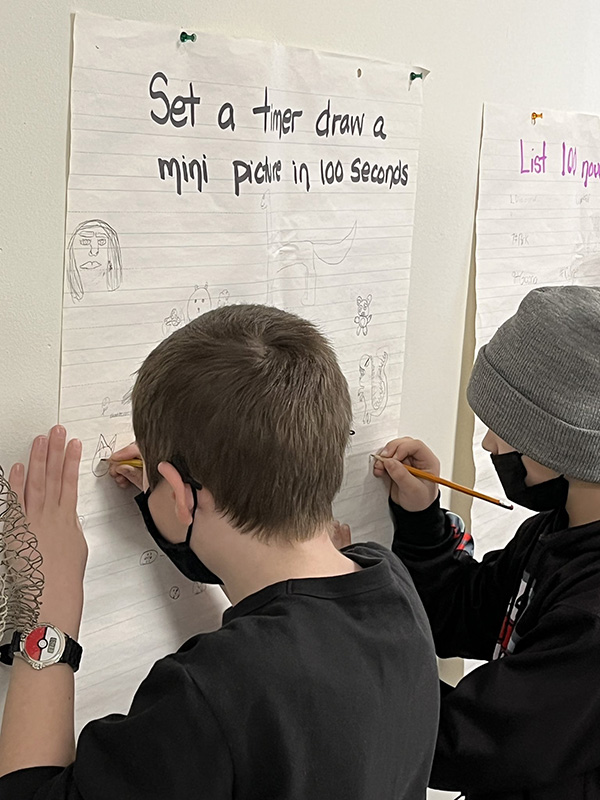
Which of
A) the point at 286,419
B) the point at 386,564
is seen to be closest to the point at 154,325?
the point at 286,419

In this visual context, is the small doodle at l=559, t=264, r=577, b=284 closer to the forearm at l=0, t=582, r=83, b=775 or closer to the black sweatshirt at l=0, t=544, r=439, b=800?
the black sweatshirt at l=0, t=544, r=439, b=800

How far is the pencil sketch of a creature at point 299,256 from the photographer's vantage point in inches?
39.9

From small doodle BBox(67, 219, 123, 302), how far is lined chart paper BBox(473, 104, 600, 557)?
621mm

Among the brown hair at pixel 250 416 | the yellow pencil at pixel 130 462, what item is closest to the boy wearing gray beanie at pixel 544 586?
the brown hair at pixel 250 416

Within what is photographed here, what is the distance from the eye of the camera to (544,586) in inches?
40.6

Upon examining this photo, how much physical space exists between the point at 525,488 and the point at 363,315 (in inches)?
11.4

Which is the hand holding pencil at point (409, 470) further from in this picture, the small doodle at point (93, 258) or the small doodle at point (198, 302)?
the small doodle at point (93, 258)

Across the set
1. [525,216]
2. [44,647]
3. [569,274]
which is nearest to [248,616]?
[44,647]

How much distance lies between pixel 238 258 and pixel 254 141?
12cm

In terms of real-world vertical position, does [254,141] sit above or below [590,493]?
above

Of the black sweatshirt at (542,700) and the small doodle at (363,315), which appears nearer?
the black sweatshirt at (542,700)

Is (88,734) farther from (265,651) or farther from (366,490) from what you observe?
(366,490)

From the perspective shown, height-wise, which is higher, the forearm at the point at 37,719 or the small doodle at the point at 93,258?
the small doodle at the point at 93,258

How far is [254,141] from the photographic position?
956 mm
